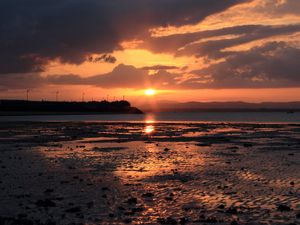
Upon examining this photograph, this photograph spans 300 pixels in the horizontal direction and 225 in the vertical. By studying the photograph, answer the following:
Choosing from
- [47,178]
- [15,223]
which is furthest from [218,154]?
[15,223]

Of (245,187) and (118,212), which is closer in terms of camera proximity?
(118,212)

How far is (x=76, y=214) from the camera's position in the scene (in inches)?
613

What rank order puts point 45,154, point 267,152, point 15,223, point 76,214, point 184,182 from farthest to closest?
point 267,152 < point 45,154 < point 184,182 < point 76,214 < point 15,223

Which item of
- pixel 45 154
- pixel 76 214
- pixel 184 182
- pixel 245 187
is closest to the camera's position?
pixel 76 214

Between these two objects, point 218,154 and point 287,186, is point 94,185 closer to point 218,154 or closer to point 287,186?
point 287,186

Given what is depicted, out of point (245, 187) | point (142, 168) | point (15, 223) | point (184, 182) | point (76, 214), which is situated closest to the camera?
point (15, 223)

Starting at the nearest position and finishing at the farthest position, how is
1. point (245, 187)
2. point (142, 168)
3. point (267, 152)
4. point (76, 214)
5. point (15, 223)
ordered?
1. point (15, 223)
2. point (76, 214)
3. point (245, 187)
4. point (142, 168)
5. point (267, 152)

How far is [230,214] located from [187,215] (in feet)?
5.12

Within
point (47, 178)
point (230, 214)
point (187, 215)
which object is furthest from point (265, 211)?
point (47, 178)

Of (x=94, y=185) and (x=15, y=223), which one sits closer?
(x=15, y=223)

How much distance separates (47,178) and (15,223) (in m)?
9.81

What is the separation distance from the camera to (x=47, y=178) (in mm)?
23875

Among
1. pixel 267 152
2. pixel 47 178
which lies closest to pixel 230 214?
pixel 47 178

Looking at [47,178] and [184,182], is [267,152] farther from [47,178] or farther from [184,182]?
[47,178]
